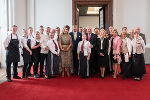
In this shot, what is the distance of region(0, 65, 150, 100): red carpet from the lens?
3109mm

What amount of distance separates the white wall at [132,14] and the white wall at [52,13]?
2.26m

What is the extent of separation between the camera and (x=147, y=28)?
309 inches

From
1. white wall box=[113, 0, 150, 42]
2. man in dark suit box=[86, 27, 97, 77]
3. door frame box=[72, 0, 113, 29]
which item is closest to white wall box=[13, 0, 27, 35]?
door frame box=[72, 0, 113, 29]

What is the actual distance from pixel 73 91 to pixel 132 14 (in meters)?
5.81

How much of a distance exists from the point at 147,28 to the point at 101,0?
259 centimetres

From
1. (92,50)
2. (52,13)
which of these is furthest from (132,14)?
(92,50)

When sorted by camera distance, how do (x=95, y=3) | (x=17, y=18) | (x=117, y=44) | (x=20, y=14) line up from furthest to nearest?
1. (x=95, y=3)
2. (x=20, y=14)
3. (x=17, y=18)
4. (x=117, y=44)

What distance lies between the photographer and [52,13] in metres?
7.85

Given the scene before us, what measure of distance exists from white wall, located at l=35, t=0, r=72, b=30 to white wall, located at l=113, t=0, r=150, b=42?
7.43 feet

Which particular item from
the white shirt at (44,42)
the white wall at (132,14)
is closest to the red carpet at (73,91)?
Answer: the white shirt at (44,42)

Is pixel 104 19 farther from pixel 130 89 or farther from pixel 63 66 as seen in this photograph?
pixel 130 89

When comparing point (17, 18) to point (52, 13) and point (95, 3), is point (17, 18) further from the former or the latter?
point (95, 3)

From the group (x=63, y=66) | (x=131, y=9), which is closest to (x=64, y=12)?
(x=131, y=9)

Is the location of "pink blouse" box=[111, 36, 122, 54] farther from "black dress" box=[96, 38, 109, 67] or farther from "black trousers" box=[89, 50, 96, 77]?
A: "black trousers" box=[89, 50, 96, 77]
